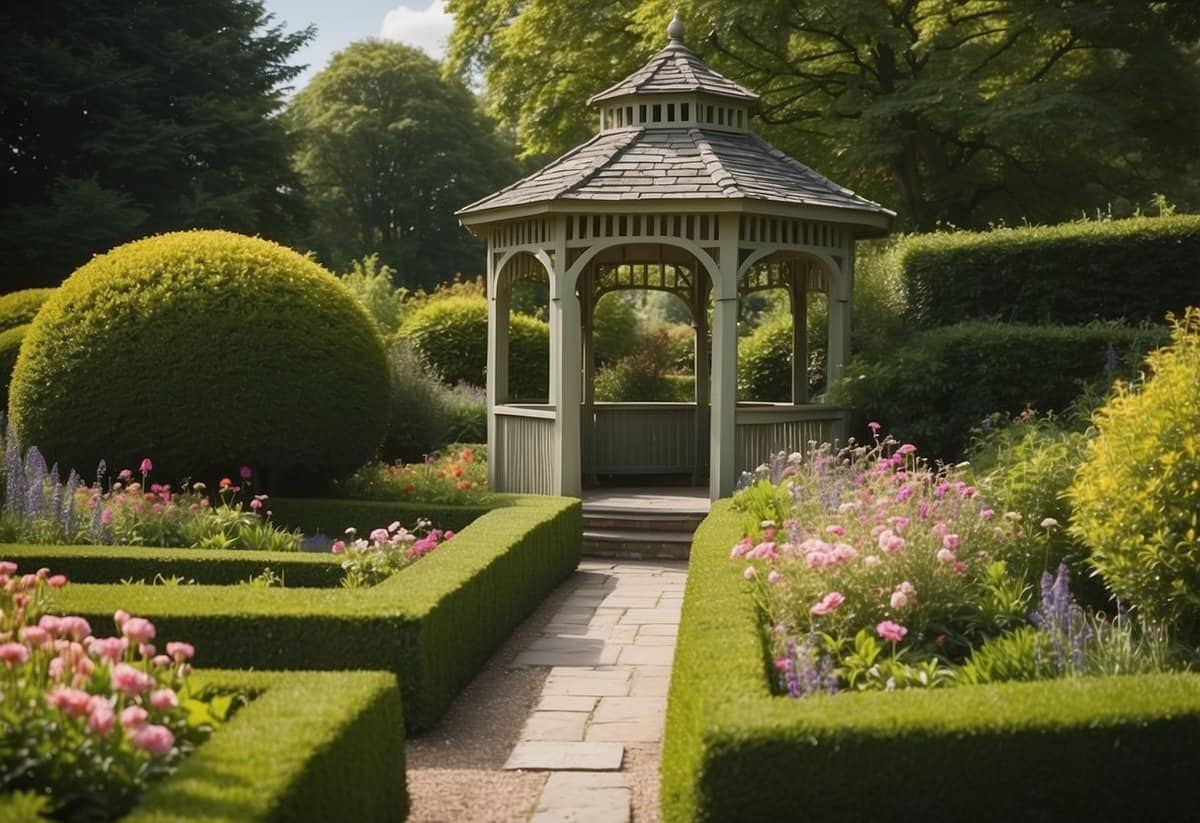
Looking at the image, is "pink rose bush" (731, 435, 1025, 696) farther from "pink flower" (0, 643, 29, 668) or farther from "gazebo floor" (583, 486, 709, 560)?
"gazebo floor" (583, 486, 709, 560)

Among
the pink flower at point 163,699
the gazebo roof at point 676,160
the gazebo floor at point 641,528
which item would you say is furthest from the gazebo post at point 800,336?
the pink flower at point 163,699

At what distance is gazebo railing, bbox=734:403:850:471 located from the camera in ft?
41.1

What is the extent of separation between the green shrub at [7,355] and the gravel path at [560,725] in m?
8.55

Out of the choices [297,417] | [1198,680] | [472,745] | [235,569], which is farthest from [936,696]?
[297,417]

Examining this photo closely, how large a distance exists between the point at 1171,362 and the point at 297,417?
22.4ft

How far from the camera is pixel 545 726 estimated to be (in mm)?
6441

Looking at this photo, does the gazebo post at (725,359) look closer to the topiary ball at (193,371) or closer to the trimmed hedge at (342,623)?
the topiary ball at (193,371)

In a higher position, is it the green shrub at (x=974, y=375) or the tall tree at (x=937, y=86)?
the tall tree at (x=937, y=86)

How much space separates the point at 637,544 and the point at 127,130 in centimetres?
1736

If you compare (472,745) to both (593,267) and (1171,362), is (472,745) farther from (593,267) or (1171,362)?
(593,267)

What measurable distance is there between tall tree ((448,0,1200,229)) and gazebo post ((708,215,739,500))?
7.60 meters

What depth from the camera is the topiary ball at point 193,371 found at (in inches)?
418

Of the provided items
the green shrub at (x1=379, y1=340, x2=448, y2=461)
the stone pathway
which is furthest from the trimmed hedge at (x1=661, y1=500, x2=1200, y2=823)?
the green shrub at (x1=379, y1=340, x2=448, y2=461)

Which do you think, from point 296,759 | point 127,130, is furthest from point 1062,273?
point 127,130
